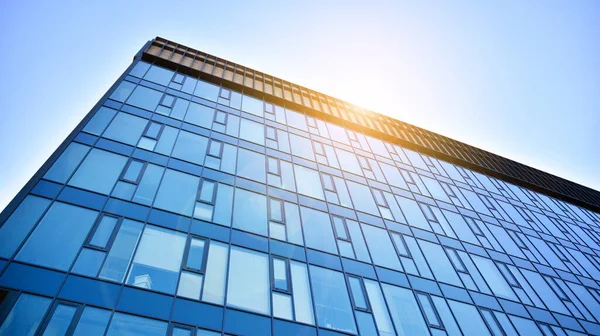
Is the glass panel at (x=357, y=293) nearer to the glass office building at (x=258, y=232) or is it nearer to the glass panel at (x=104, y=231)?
the glass office building at (x=258, y=232)

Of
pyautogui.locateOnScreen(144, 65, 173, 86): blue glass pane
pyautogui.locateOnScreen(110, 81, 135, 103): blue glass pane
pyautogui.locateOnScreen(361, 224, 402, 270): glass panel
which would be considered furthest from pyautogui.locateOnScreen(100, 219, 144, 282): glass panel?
pyautogui.locateOnScreen(144, 65, 173, 86): blue glass pane

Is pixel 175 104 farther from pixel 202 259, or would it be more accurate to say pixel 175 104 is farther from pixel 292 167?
pixel 202 259

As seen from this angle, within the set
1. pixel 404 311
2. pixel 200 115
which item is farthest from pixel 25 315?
pixel 200 115

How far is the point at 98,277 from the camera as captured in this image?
10414mm

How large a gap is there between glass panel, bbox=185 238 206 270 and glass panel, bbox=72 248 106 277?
2.58 m

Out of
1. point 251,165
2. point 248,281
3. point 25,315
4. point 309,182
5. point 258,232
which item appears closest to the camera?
point 25,315

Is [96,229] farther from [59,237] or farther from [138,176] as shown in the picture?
[138,176]

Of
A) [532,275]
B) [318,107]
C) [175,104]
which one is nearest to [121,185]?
[175,104]

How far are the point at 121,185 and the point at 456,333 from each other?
1440 centimetres

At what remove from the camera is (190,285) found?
11445 mm

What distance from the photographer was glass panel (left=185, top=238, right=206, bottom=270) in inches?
479

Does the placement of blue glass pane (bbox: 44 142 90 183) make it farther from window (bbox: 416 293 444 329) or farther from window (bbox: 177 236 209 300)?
Result: window (bbox: 416 293 444 329)

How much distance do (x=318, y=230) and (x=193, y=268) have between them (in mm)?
6192

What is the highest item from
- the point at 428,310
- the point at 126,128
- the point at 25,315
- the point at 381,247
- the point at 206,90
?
the point at 206,90
